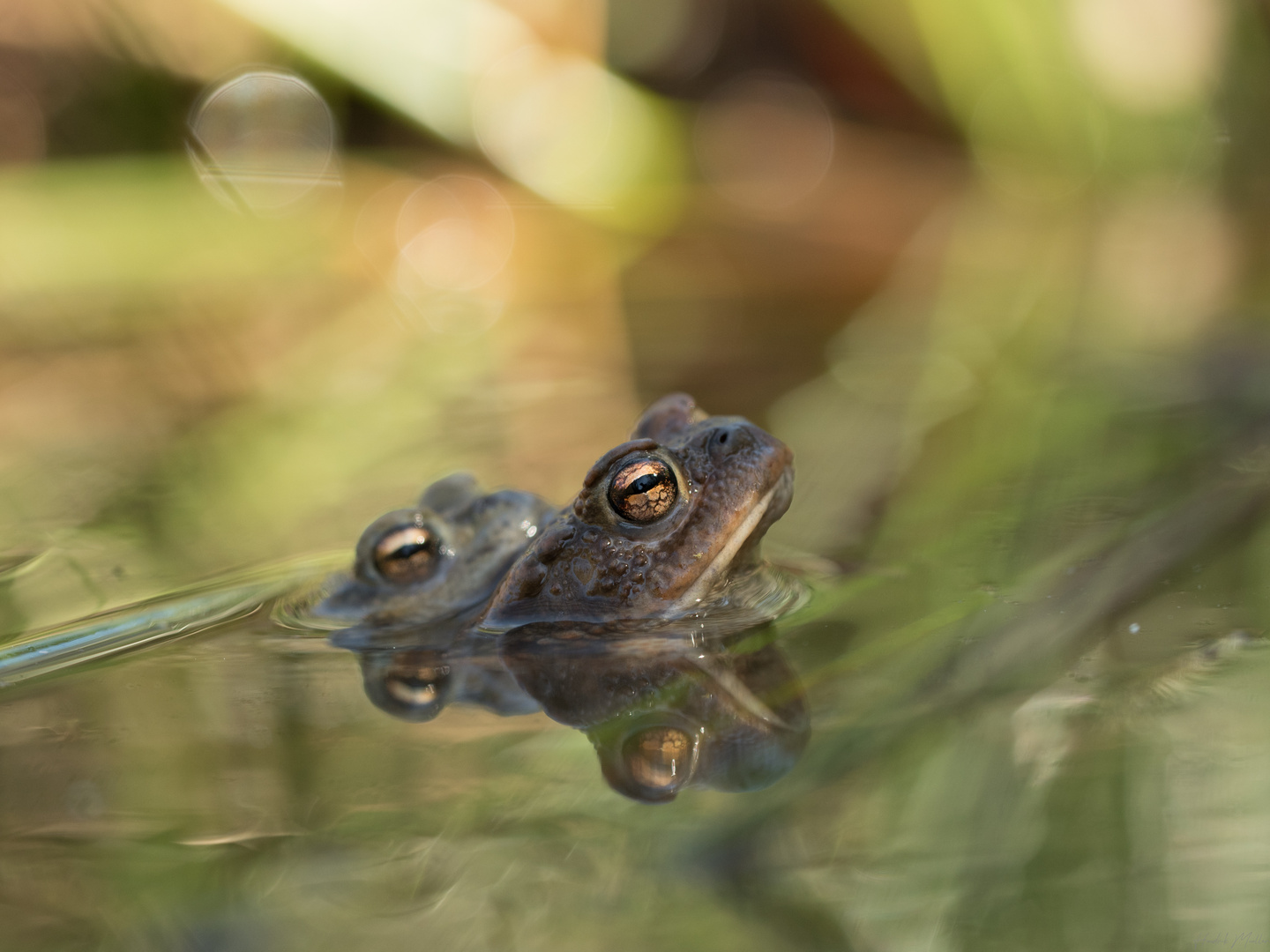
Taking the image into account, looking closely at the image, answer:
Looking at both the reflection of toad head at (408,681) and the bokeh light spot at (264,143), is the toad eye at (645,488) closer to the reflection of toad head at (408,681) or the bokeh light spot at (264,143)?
the reflection of toad head at (408,681)

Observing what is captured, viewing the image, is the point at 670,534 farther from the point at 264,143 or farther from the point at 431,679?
the point at 264,143

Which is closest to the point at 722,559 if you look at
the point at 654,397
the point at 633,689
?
Answer: the point at 633,689

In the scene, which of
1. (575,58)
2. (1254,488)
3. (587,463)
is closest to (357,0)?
(575,58)

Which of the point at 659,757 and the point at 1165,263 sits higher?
the point at 659,757

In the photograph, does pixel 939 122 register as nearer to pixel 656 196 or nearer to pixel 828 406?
pixel 656 196

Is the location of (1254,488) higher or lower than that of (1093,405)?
higher

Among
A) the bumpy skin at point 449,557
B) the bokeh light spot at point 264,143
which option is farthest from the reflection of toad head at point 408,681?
the bokeh light spot at point 264,143
